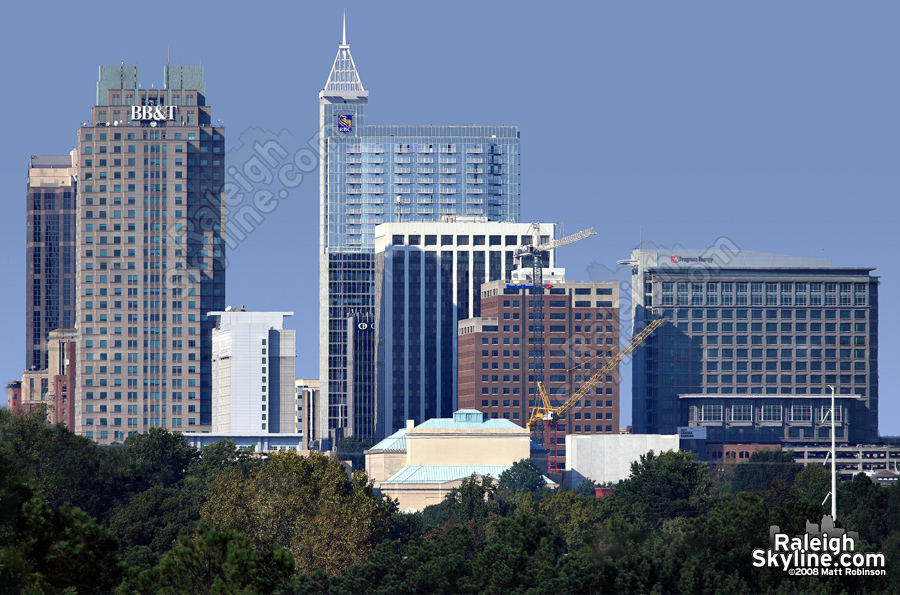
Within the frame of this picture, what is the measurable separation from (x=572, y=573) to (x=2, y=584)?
57.3 metres

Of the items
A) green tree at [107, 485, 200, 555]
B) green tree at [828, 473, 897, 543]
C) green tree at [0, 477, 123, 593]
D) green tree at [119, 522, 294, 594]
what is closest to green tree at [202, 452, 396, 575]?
green tree at [107, 485, 200, 555]

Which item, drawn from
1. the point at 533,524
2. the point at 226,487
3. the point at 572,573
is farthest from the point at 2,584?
the point at 226,487

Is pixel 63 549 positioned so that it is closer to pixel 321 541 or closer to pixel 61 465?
pixel 321 541

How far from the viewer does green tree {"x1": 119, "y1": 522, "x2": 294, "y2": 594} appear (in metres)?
85.1

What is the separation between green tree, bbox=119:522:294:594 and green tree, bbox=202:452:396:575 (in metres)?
59.8

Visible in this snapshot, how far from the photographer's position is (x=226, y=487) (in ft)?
527

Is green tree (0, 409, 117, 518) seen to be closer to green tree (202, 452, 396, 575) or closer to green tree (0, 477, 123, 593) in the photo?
green tree (202, 452, 396, 575)

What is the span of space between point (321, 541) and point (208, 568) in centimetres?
6526

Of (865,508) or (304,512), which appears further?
(865,508)

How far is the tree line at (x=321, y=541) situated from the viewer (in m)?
86.8

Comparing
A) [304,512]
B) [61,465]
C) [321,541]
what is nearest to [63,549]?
[321,541]

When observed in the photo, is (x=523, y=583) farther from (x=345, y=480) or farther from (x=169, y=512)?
(x=169, y=512)

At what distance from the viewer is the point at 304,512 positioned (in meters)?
156

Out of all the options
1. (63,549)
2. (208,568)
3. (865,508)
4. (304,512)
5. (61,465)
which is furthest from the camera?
(61,465)
